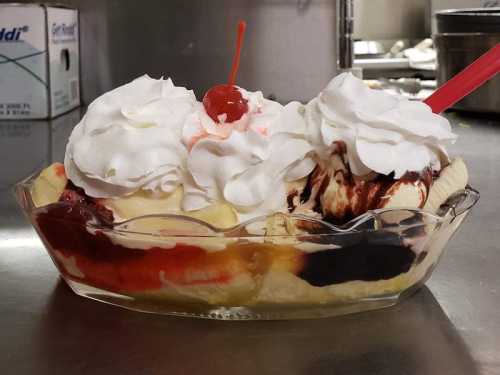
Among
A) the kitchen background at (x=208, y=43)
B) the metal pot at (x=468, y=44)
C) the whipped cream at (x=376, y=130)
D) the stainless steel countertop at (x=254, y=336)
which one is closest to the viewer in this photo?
the stainless steel countertop at (x=254, y=336)

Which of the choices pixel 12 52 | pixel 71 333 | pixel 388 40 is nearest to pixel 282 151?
pixel 71 333

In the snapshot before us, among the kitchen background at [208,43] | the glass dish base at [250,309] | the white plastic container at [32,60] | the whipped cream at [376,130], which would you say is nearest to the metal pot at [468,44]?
the kitchen background at [208,43]

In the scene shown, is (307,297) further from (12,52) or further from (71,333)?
(12,52)

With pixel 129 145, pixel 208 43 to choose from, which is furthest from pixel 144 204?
pixel 208 43

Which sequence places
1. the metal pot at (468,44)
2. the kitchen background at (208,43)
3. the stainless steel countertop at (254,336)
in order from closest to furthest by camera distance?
the stainless steel countertop at (254,336)
the metal pot at (468,44)
the kitchen background at (208,43)

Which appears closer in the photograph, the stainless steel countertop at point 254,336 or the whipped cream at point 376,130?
the stainless steel countertop at point 254,336

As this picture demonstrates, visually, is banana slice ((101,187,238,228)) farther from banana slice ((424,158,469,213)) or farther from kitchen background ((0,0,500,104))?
kitchen background ((0,0,500,104))

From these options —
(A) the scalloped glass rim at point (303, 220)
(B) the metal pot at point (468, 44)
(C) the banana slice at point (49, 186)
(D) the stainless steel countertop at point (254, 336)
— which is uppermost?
(B) the metal pot at point (468, 44)

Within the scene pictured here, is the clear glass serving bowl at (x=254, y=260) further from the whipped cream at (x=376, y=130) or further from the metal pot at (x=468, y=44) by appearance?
the metal pot at (x=468, y=44)

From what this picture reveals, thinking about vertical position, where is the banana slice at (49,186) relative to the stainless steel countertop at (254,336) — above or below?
above
